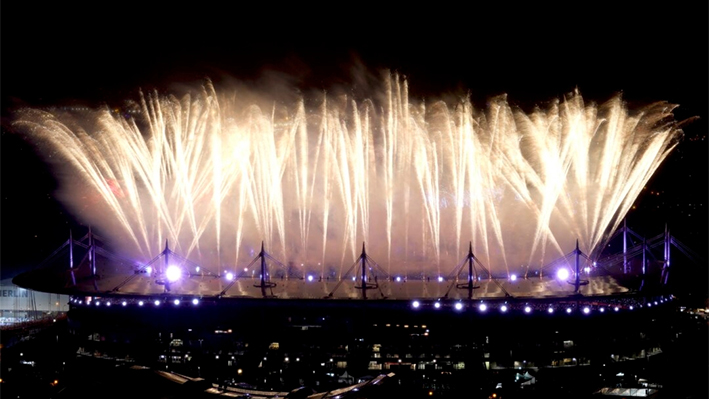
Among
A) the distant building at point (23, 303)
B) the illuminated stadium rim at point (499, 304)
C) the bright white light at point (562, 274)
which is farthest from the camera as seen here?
the distant building at point (23, 303)

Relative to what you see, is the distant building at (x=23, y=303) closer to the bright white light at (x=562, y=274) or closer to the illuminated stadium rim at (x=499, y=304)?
→ the illuminated stadium rim at (x=499, y=304)

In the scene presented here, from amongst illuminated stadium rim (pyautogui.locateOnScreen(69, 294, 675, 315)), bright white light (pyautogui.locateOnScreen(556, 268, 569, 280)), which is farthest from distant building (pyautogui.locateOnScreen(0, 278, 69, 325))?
bright white light (pyautogui.locateOnScreen(556, 268, 569, 280))

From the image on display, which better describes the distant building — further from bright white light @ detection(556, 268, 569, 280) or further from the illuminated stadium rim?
bright white light @ detection(556, 268, 569, 280)

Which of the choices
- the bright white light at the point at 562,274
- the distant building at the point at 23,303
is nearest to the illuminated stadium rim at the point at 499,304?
the bright white light at the point at 562,274

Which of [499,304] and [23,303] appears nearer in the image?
[499,304]

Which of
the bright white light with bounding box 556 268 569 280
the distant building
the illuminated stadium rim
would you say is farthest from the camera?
the distant building

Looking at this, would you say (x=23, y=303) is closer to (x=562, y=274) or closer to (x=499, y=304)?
(x=499, y=304)

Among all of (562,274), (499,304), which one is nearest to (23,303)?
(499,304)

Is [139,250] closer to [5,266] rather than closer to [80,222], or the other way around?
[80,222]
